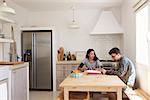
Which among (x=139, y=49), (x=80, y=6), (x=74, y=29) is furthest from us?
(x=74, y=29)

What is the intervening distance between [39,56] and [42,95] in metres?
1.19

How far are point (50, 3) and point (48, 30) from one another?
34.8 inches

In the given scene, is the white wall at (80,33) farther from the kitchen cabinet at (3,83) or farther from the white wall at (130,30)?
the kitchen cabinet at (3,83)

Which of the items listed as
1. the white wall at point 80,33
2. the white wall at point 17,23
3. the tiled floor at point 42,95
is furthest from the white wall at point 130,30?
the white wall at point 17,23

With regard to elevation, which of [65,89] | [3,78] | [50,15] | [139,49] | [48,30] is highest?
[50,15]

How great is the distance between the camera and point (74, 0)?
5.27 metres

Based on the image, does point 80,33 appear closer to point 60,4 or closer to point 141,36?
Answer: point 60,4

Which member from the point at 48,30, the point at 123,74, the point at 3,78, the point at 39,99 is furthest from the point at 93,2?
the point at 3,78

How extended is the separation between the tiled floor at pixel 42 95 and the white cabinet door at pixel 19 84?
97 cm

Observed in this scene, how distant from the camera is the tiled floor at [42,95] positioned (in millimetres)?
5262

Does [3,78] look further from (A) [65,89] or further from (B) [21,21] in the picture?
(B) [21,21]

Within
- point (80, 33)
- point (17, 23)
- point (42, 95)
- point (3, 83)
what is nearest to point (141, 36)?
point (80, 33)

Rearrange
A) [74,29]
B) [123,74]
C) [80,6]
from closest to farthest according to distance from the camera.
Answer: [123,74] < [80,6] < [74,29]

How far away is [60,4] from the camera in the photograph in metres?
5.70
